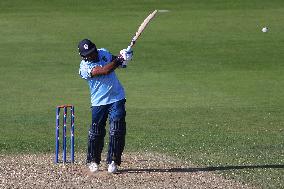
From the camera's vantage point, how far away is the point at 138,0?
40.4 metres

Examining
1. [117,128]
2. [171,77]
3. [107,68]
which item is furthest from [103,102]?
[171,77]

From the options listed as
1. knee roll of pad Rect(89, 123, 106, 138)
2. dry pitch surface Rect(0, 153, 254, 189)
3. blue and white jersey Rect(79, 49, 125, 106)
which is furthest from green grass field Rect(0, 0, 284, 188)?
blue and white jersey Rect(79, 49, 125, 106)

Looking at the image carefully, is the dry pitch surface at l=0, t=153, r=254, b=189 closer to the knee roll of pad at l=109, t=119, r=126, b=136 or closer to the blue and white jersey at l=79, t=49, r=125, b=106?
the knee roll of pad at l=109, t=119, r=126, b=136

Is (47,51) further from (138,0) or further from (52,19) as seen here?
(138,0)

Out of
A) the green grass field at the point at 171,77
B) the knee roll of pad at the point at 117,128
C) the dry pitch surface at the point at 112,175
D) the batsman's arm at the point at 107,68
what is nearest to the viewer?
the dry pitch surface at the point at 112,175

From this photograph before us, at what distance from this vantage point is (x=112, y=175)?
491 inches

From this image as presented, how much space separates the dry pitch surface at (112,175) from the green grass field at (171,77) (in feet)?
1.50

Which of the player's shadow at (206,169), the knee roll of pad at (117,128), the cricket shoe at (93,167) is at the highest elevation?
the knee roll of pad at (117,128)

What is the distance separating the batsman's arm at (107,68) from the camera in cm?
1236

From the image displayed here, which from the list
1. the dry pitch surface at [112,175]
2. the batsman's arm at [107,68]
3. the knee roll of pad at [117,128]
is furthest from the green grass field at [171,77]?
the batsman's arm at [107,68]

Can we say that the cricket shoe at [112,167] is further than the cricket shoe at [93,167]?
No

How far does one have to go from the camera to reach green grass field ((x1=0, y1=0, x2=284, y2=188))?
50.1 ft

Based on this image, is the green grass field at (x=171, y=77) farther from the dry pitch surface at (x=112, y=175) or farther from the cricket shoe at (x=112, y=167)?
the cricket shoe at (x=112, y=167)

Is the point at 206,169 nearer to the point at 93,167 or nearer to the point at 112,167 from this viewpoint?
the point at 112,167
